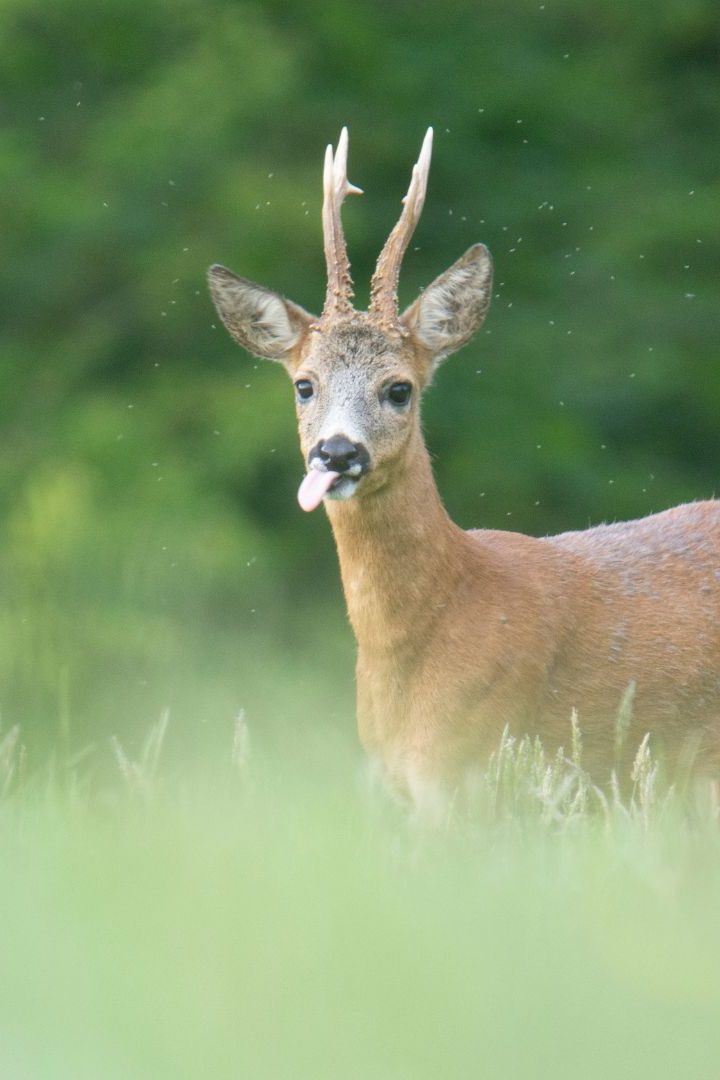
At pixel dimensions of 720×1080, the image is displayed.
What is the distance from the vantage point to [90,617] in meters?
6.38

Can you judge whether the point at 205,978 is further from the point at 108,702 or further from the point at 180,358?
the point at 180,358

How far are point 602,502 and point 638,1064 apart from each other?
931 centimetres

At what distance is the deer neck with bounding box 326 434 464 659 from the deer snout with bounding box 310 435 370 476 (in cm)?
19

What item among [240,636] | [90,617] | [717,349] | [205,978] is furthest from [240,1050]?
[717,349]

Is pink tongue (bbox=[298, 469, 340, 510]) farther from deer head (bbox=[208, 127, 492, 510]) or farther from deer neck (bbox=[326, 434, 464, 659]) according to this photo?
deer neck (bbox=[326, 434, 464, 659])

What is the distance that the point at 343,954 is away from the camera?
261cm

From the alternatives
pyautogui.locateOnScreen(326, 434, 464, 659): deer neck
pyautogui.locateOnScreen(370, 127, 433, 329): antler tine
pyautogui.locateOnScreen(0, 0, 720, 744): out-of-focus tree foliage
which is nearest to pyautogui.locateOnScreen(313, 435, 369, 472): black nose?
pyautogui.locateOnScreen(326, 434, 464, 659): deer neck

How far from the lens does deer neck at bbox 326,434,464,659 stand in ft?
17.2

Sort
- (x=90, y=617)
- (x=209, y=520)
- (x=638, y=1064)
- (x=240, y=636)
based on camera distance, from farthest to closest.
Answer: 1. (x=209, y=520)
2. (x=240, y=636)
3. (x=90, y=617)
4. (x=638, y=1064)

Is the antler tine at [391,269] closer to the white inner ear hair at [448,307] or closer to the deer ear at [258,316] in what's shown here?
the white inner ear hair at [448,307]

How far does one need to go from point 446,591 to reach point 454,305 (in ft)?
3.47

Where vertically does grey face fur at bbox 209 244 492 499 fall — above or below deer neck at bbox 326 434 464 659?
above

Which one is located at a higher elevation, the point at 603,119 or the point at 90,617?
the point at 603,119

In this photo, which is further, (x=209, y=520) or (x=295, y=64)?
(x=295, y=64)
